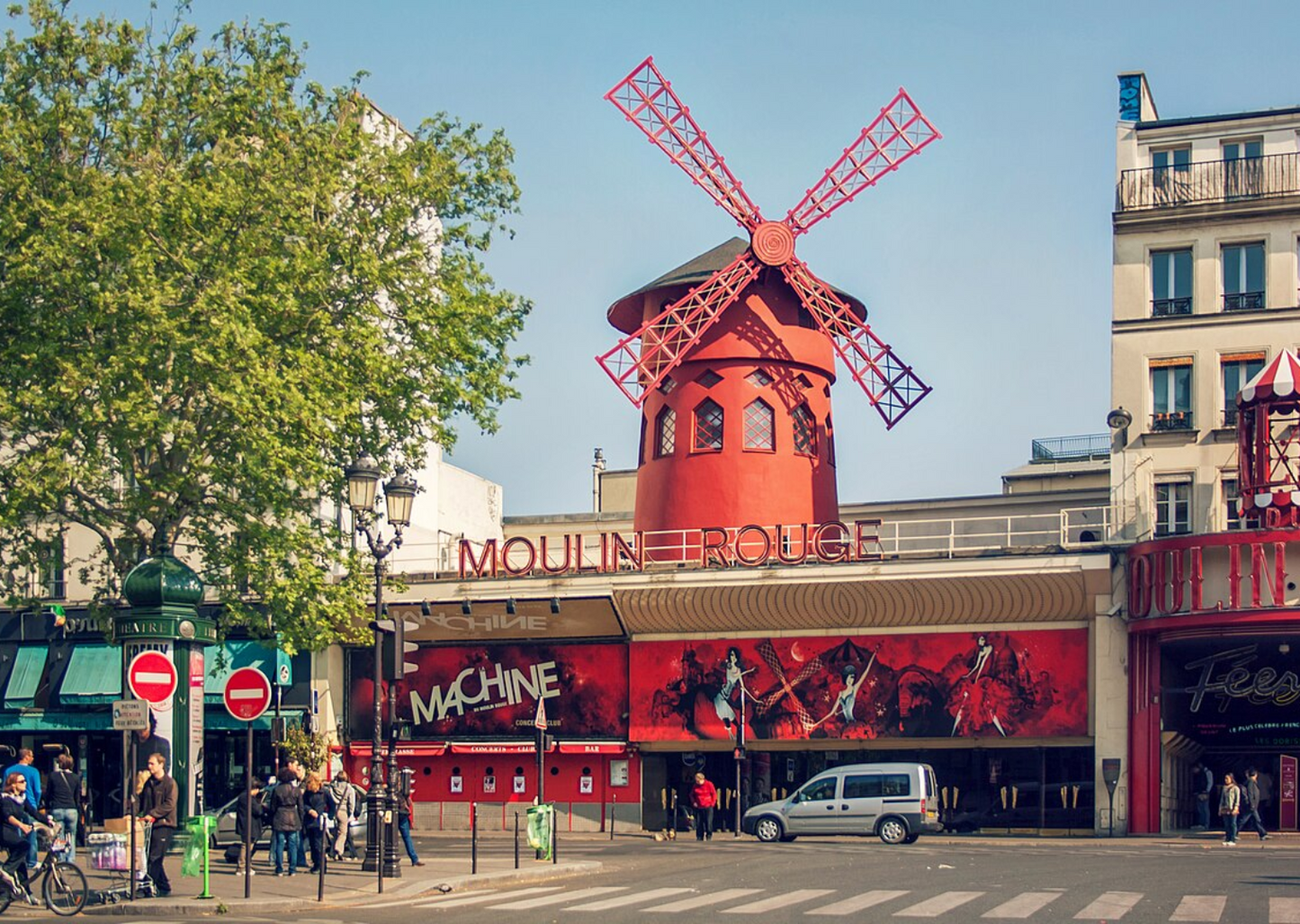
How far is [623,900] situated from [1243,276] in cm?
2180

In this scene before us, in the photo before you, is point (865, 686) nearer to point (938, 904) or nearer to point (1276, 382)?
point (1276, 382)

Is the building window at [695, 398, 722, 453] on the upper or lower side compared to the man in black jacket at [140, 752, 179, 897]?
upper

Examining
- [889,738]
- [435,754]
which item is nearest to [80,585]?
[435,754]

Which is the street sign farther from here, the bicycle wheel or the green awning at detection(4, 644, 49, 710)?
the green awning at detection(4, 644, 49, 710)

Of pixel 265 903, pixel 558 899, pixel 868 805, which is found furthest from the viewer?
pixel 868 805

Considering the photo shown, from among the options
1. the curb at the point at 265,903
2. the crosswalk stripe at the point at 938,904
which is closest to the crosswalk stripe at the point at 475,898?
the curb at the point at 265,903

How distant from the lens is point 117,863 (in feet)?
58.8

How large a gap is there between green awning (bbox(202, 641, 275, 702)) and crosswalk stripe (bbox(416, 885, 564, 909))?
19.2 m

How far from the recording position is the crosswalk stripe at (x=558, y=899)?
1775cm

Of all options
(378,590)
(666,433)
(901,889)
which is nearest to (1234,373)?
(666,433)

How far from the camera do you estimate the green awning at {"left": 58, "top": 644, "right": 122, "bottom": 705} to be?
128 feet

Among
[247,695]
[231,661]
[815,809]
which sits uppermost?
[247,695]

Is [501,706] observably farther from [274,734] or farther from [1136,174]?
[1136,174]

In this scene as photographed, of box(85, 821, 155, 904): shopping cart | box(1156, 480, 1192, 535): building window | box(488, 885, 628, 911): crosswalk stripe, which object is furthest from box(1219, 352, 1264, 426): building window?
box(85, 821, 155, 904): shopping cart
